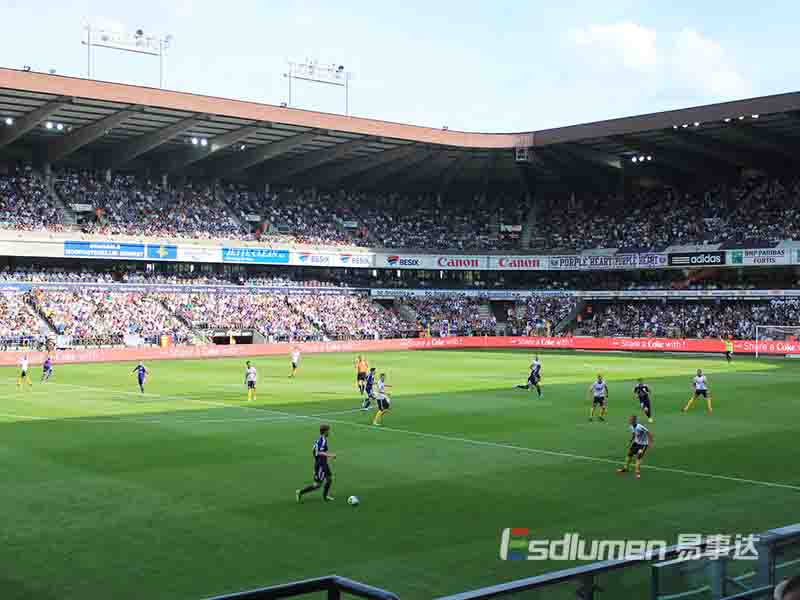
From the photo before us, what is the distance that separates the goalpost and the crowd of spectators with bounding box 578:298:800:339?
2.34ft

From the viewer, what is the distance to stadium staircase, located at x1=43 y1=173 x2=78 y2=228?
73812 mm

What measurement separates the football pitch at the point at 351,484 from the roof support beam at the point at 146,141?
105ft

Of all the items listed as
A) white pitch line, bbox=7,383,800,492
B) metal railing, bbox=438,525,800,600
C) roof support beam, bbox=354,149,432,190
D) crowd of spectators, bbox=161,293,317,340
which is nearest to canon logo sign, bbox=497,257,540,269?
roof support beam, bbox=354,149,432,190

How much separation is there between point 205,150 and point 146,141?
5.26 m

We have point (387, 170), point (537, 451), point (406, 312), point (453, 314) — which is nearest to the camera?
point (537, 451)

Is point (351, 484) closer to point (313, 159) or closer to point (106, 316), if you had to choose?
point (106, 316)

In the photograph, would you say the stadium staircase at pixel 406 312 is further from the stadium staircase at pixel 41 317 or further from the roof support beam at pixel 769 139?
the stadium staircase at pixel 41 317

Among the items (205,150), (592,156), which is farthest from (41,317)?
(592,156)

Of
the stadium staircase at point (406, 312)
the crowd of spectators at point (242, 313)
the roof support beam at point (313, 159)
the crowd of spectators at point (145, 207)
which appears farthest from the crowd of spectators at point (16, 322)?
the stadium staircase at point (406, 312)

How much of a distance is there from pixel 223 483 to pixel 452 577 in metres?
8.66

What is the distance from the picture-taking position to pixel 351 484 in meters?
20.8

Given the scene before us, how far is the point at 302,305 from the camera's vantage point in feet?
274

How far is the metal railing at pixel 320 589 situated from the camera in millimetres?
4539

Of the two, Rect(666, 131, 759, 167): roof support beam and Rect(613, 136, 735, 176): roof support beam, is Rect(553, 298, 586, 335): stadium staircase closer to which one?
Rect(613, 136, 735, 176): roof support beam
